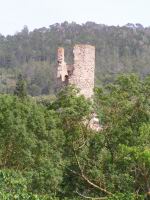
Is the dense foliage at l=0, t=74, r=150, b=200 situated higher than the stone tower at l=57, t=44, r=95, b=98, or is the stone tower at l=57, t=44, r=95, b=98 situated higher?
the stone tower at l=57, t=44, r=95, b=98

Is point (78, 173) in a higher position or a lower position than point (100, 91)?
lower

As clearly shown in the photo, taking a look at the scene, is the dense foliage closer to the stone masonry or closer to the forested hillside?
the stone masonry

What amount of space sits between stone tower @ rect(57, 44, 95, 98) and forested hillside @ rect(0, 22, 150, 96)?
77.9m

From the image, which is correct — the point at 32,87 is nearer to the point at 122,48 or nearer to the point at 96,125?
the point at 122,48

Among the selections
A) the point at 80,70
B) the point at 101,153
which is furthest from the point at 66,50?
the point at 101,153

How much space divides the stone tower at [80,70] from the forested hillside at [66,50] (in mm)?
77940

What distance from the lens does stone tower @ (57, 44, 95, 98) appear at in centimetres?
A: 2823

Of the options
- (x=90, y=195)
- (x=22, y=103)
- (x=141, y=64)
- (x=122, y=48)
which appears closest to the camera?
(x=90, y=195)

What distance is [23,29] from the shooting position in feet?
573

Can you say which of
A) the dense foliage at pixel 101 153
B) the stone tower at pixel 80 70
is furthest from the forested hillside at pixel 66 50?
the dense foliage at pixel 101 153

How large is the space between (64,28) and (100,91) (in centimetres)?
15283

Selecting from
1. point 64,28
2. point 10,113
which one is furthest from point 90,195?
point 64,28

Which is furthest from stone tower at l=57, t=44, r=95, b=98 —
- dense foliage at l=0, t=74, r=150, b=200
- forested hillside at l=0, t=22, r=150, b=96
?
forested hillside at l=0, t=22, r=150, b=96

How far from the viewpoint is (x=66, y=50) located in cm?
13300
